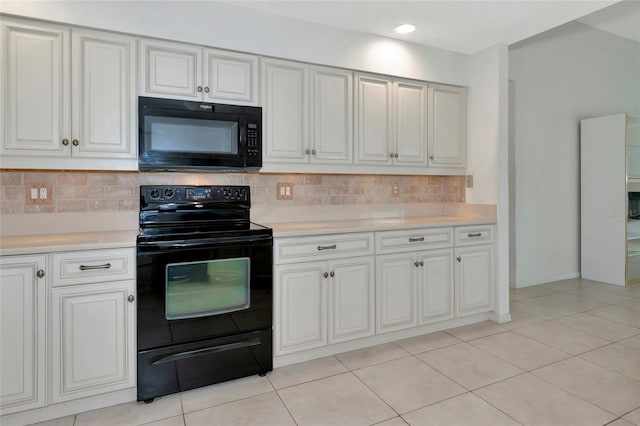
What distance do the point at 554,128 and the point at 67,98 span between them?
4859mm

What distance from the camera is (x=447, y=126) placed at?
3385 mm

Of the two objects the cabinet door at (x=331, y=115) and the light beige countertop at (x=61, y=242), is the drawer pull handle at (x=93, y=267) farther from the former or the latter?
the cabinet door at (x=331, y=115)

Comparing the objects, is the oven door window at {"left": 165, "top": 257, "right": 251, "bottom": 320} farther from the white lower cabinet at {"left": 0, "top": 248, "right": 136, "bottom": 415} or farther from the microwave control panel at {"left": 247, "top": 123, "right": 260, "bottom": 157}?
the microwave control panel at {"left": 247, "top": 123, "right": 260, "bottom": 157}

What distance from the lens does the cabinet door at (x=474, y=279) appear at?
3121 millimetres

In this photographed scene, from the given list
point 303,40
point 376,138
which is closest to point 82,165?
point 303,40

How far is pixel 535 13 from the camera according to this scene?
2.68m

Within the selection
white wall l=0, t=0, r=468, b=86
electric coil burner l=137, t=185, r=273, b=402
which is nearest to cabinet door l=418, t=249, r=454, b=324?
electric coil burner l=137, t=185, r=273, b=402

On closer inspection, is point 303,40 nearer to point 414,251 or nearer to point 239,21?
point 239,21

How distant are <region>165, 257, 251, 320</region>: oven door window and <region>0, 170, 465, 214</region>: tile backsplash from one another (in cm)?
74

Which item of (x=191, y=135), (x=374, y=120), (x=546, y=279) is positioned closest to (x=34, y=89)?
(x=191, y=135)

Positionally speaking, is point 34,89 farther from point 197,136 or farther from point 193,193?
point 193,193

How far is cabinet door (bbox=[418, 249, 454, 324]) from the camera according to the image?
2.95m

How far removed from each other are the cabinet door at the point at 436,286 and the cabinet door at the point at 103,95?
227cm

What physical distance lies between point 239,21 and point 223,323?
199cm
